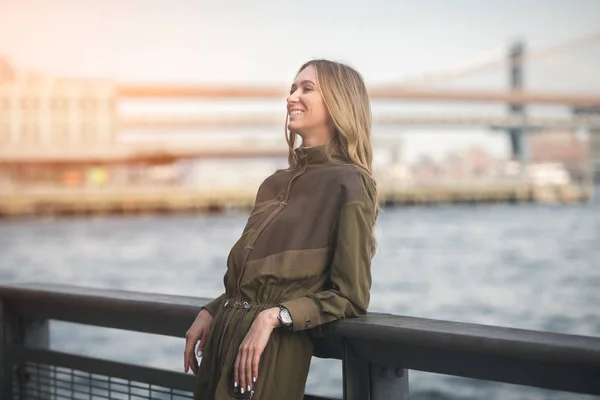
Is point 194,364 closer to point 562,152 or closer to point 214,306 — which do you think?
point 214,306

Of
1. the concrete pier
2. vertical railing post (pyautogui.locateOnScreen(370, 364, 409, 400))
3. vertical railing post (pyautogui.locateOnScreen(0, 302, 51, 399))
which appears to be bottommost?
the concrete pier

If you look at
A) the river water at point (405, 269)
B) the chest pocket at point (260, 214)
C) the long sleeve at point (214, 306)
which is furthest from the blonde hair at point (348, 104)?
Result: the river water at point (405, 269)

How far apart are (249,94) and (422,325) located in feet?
127

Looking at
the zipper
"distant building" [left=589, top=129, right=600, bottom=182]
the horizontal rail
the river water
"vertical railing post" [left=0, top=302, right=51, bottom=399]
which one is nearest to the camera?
the zipper

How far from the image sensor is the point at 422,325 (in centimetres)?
150

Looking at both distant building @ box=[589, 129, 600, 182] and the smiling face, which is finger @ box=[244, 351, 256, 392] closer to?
the smiling face

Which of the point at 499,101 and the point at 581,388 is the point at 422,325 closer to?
the point at 581,388

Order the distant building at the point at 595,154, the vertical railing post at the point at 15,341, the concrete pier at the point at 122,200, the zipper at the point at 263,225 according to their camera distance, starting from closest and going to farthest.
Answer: the zipper at the point at 263,225 → the vertical railing post at the point at 15,341 → the concrete pier at the point at 122,200 → the distant building at the point at 595,154

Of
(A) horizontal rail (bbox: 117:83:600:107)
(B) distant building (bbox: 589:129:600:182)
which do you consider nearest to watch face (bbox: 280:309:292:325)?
(A) horizontal rail (bbox: 117:83:600:107)

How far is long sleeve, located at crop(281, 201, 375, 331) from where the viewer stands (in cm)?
149

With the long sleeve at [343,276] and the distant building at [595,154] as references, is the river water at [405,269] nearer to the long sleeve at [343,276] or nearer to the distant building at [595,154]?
the long sleeve at [343,276]

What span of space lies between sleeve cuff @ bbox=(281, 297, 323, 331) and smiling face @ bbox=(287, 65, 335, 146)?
0.31 metres

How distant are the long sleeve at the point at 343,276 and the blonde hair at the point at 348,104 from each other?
9 centimetres

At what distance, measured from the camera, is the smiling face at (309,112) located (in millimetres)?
1625
